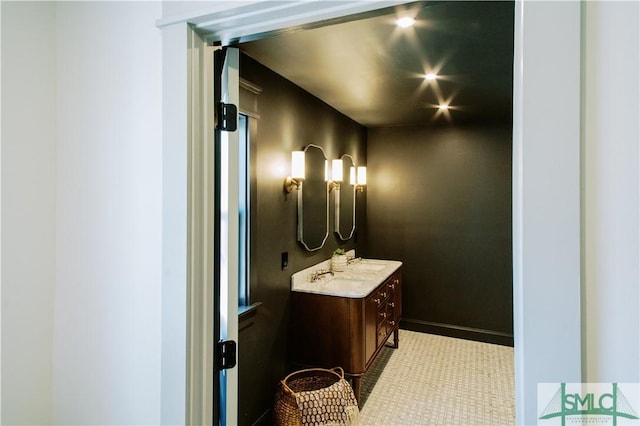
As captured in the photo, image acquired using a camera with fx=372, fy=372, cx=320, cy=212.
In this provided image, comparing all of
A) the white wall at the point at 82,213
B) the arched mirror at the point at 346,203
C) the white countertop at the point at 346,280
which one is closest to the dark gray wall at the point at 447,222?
the arched mirror at the point at 346,203

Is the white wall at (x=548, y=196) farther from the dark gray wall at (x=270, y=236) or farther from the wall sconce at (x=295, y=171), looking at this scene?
the wall sconce at (x=295, y=171)

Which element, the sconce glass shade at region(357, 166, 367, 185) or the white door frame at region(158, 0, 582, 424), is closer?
the white door frame at region(158, 0, 582, 424)

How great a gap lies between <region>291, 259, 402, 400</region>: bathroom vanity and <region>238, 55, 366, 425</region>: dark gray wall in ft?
0.36

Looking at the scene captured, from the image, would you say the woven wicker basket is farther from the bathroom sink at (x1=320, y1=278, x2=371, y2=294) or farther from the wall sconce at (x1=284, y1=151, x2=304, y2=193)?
the wall sconce at (x1=284, y1=151, x2=304, y2=193)

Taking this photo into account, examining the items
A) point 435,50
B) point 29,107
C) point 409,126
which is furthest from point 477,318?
point 29,107

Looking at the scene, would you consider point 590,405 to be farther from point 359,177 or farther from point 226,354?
point 359,177

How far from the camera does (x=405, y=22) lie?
186cm

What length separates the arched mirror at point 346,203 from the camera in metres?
3.84

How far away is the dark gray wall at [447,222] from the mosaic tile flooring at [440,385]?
1.30 ft

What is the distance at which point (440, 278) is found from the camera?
441 centimetres

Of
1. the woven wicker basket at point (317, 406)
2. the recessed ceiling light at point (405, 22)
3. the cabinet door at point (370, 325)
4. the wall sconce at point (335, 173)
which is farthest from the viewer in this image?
the wall sconce at point (335, 173)

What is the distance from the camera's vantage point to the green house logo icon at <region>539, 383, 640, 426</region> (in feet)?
2.19

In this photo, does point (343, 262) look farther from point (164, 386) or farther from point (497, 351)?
point (164, 386)

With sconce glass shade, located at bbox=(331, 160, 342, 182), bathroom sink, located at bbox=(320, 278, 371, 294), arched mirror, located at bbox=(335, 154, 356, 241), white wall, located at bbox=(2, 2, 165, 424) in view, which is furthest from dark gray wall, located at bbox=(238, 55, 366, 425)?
white wall, located at bbox=(2, 2, 165, 424)
